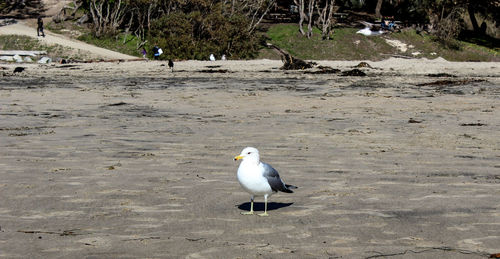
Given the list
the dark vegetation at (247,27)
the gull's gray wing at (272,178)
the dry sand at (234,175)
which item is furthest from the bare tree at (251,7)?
the gull's gray wing at (272,178)

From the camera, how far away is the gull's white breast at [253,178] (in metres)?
7.05

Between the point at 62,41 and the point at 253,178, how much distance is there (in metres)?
45.2

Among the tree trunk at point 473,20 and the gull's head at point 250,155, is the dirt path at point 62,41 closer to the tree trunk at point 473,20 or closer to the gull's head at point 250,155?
the tree trunk at point 473,20

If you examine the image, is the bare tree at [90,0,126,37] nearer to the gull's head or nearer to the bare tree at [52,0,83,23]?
the bare tree at [52,0,83,23]

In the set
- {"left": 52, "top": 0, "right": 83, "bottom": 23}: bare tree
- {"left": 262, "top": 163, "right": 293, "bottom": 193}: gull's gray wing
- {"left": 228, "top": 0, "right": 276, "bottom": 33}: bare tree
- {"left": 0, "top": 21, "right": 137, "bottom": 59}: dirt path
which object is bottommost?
{"left": 0, "top": 21, "right": 137, "bottom": 59}: dirt path

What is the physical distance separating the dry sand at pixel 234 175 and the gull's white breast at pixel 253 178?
0.36m

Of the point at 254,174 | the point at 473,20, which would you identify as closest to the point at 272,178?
the point at 254,174

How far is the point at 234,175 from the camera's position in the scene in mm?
9703

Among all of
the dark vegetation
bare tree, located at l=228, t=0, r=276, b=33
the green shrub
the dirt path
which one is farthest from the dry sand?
bare tree, located at l=228, t=0, r=276, b=33

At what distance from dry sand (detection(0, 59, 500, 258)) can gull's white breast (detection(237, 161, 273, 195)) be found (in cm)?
36

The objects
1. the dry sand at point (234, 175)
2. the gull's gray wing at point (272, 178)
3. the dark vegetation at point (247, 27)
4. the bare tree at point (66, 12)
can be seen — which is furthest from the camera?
the bare tree at point (66, 12)

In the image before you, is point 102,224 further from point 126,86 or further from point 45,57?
point 45,57

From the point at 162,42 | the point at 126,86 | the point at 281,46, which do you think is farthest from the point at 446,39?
the point at 126,86

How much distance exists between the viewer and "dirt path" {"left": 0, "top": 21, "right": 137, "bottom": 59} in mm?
46375
